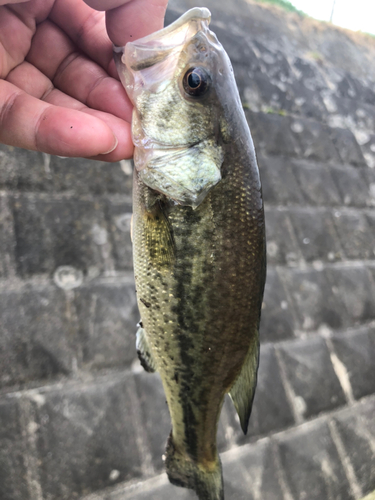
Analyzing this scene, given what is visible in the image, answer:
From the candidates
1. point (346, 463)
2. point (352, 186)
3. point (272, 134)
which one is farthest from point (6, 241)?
point (352, 186)

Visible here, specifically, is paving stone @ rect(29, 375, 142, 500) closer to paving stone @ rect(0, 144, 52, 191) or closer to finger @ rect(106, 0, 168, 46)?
paving stone @ rect(0, 144, 52, 191)

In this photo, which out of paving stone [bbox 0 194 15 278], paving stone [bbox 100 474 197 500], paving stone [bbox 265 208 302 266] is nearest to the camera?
paving stone [bbox 100 474 197 500]

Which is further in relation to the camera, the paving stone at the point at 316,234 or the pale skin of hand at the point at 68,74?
the paving stone at the point at 316,234

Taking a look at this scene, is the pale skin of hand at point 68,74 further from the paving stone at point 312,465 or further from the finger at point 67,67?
the paving stone at point 312,465

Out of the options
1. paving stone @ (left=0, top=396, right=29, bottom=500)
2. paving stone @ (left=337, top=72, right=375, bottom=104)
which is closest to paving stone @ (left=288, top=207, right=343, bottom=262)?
paving stone @ (left=337, top=72, right=375, bottom=104)

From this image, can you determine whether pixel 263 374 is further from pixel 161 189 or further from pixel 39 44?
pixel 39 44

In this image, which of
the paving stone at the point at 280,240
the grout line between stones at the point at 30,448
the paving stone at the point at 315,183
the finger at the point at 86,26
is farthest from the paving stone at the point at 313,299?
the finger at the point at 86,26

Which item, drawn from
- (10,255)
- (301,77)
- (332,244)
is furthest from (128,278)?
(301,77)
